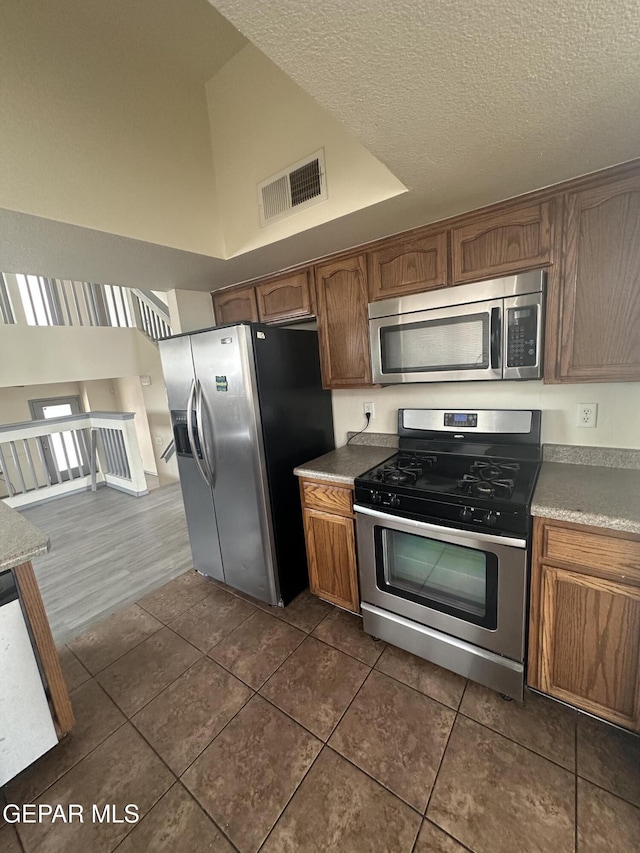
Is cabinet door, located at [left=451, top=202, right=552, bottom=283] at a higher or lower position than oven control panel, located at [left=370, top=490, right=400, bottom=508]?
higher

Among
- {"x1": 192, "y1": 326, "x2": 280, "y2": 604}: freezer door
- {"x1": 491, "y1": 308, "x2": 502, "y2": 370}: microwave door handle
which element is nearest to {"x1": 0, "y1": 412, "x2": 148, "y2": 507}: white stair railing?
{"x1": 192, "y1": 326, "x2": 280, "y2": 604}: freezer door

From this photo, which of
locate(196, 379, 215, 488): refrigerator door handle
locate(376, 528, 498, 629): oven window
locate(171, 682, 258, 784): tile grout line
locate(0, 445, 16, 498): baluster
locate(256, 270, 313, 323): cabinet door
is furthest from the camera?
locate(0, 445, 16, 498): baluster

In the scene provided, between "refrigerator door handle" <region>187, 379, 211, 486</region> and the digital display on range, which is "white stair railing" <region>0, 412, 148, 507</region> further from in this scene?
the digital display on range

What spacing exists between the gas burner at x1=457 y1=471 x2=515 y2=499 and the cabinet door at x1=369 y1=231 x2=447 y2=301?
40.0 inches

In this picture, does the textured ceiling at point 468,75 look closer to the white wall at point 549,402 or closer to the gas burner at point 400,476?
the white wall at point 549,402

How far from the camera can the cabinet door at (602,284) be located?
1.40 m

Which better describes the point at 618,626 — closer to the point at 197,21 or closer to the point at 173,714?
the point at 173,714

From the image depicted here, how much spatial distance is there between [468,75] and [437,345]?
108cm

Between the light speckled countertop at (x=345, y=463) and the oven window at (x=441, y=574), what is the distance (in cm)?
35

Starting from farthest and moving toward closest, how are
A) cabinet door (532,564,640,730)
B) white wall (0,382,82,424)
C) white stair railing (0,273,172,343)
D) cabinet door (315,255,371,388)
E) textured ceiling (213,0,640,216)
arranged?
white wall (0,382,82,424) → white stair railing (0,273,172,343) → cabinet door (315,255,371,388) → cabinet door (532,564,640,730) → textured ceiling (213,0,640,216)

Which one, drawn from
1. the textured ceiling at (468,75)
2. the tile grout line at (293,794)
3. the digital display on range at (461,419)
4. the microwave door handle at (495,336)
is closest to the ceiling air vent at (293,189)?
the textured ceiling at (468,75)

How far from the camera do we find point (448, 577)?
167 cm

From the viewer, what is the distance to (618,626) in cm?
128

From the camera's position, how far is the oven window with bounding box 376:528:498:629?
153 centimetres
